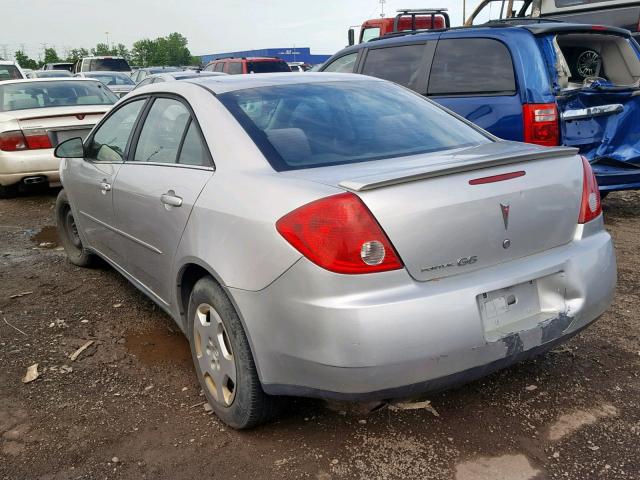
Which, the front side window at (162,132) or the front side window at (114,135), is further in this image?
the front side window at (114,135)

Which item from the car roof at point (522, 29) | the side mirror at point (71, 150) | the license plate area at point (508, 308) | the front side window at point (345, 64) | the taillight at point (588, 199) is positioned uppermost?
→ the car roof at point (522, 29)

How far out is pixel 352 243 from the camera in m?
2.15

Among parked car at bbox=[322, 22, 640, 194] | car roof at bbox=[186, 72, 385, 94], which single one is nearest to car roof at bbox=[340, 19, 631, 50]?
parked car at bbox=[322, 22, 640, 194]

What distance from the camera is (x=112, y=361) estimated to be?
349cm

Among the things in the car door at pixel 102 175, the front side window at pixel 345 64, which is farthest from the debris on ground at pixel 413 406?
the front side window at pixel 345 64

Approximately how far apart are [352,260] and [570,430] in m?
1.30

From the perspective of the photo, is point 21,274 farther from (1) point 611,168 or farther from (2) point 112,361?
(1) point 611,168

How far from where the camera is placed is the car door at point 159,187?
2.90m

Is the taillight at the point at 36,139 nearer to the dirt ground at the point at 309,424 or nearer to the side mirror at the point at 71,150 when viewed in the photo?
the side mirror at the point at 71,150

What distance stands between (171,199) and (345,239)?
116 cm

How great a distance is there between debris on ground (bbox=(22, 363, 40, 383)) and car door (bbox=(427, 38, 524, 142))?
12.9 ft

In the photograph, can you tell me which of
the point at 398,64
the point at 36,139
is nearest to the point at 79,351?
the point at 398,64

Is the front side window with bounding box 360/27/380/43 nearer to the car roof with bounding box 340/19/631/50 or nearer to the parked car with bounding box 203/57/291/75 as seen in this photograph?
the parked car with bounding box 203/57/291/75

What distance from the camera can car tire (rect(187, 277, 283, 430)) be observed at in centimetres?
251
